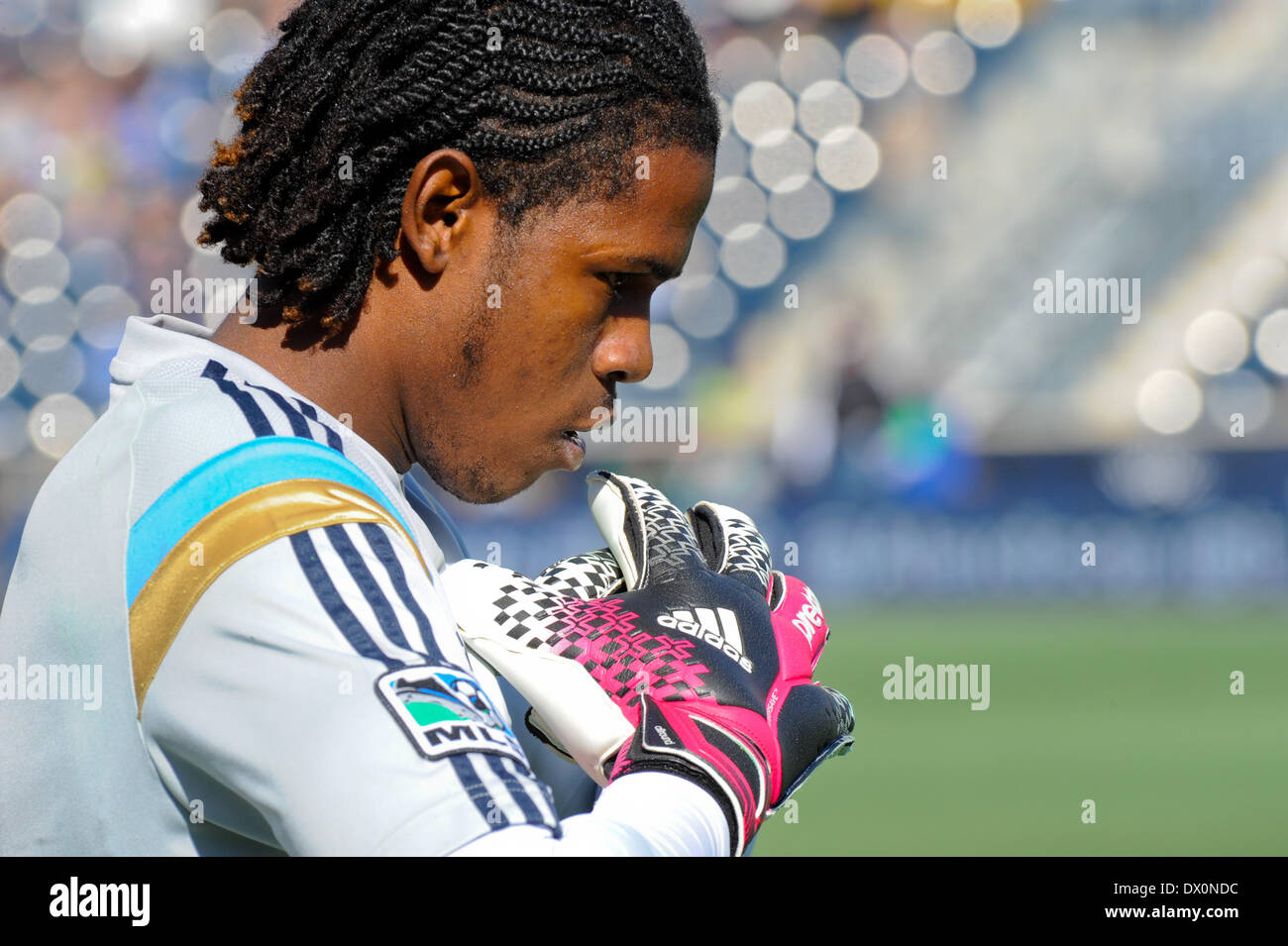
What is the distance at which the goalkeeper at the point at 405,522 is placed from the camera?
1.09 meters

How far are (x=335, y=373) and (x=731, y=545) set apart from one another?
63 centimetres

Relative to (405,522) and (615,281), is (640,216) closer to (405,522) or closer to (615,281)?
(615,281)

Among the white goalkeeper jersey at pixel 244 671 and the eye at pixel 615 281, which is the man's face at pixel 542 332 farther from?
the white goalkeeper jersey at pixel 244 671

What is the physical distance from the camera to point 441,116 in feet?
4.85

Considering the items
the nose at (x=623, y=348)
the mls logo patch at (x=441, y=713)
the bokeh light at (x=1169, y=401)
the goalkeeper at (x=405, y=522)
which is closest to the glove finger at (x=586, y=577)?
the goalkeeper at (x=405, y=522)

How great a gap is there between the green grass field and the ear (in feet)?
12.3

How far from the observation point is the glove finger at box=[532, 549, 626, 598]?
1.68 metres
